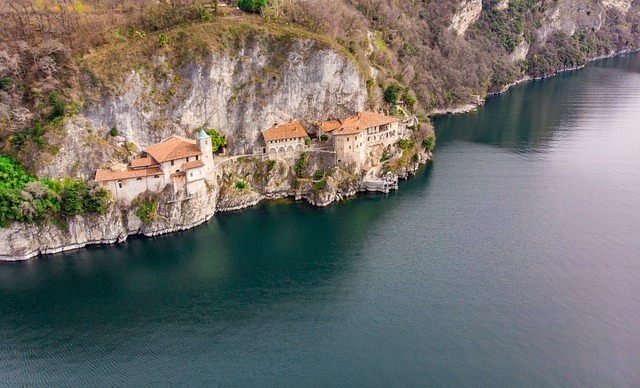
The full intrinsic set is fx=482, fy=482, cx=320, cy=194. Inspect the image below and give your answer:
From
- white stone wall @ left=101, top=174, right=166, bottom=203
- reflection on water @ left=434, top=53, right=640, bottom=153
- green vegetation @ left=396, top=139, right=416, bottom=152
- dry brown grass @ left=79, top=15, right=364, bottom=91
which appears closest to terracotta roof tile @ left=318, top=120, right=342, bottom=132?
dry brown grass @ left=79, top=15, right=364, bottom=91

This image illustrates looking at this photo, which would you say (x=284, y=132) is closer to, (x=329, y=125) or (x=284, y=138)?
(x=284, y=138)

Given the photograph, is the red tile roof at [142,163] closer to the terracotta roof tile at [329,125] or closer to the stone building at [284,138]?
the stone building at [284,138]

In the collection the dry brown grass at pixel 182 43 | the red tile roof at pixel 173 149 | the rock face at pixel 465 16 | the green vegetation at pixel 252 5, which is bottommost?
the red tile roof at pixel 173 149

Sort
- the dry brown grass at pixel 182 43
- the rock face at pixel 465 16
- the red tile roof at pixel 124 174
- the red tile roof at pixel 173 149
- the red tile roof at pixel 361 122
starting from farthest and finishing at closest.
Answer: the rock face at pixel 465 16 → the red tile roof at pixel 361 122 → the dry brown grass at pixel 182 43 → the red tile roof at pixel 173 149 → the red tile roof at pixel 124 174

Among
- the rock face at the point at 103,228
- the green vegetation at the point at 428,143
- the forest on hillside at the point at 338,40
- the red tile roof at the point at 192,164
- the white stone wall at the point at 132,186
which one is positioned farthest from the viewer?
the green vegetation at the point at 428,143

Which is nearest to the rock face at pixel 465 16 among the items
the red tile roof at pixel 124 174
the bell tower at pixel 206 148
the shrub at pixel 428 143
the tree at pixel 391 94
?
the tree at pixel 391 94

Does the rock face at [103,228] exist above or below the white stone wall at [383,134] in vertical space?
below

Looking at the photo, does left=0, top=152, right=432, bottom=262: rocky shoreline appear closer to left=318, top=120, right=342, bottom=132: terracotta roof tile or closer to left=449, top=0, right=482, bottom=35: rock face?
left=318, top=120, right=342, bottom=132: terracotta roof tile

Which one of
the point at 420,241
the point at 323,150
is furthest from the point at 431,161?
the point at 420,241

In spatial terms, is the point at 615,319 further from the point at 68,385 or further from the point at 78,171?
the point at 78,171
